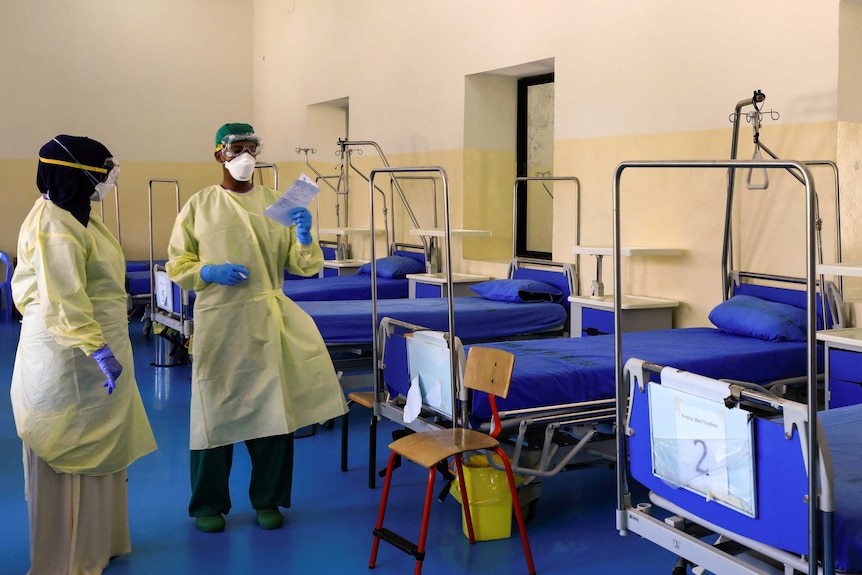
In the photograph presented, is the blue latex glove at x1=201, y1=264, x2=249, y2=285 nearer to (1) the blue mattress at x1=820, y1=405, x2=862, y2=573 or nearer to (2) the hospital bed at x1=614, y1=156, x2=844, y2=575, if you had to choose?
(2) the hospital bed at x1=614, y1=156, x2=844, y2=575

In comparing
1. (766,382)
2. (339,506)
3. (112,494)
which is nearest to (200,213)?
(112,494)

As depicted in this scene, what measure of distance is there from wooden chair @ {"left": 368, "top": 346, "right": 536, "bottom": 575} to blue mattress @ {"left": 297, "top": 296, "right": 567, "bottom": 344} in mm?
1637

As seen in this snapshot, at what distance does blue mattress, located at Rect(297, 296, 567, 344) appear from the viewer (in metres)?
4.90

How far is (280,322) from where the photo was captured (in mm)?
3420

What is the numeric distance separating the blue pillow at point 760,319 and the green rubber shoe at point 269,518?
2.29 m

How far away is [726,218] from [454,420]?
2.09m

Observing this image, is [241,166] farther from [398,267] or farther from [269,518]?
[398,267]

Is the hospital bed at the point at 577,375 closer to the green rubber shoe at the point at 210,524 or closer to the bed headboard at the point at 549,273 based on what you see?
the green rubber shoe at the point at 210,524

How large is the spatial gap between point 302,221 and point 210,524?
3.87ft

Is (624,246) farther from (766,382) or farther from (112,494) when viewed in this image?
(112,494)

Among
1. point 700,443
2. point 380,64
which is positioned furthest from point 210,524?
point 380,64

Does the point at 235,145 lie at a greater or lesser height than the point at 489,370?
greater

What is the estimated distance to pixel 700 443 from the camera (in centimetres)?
213

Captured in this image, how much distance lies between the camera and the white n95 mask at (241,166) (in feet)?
11.1
